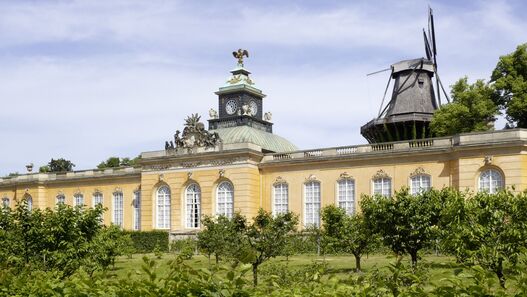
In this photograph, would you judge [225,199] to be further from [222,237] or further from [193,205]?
[222,237]

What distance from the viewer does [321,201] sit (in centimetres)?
3962

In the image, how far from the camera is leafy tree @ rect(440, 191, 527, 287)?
18.0 meters

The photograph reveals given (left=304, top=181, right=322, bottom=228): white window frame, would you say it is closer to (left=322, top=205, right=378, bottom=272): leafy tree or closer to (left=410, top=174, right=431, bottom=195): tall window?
(left=410, top=174, right=431, bottom=195): tall window

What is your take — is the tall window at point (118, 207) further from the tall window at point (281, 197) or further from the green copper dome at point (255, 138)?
the tall window at point (281, 197)

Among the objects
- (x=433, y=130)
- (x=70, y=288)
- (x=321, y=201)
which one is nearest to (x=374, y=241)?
(x=321, y=201)

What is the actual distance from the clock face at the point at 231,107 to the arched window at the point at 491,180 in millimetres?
20890

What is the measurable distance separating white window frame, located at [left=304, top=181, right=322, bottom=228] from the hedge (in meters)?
9.31

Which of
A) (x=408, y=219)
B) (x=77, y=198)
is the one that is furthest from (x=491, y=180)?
(x=77, y=198)

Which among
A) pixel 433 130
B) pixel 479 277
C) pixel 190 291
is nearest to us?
pixel 479 277

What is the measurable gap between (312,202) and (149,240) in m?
11.1

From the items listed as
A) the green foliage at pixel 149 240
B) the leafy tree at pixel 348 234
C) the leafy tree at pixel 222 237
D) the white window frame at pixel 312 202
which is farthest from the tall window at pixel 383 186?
the green foliage at pixel 149 240

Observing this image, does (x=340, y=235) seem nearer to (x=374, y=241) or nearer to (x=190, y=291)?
(x=374, y=241)

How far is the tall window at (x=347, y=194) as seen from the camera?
38.8 metres

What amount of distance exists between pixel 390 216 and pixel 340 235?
406 centimetres
